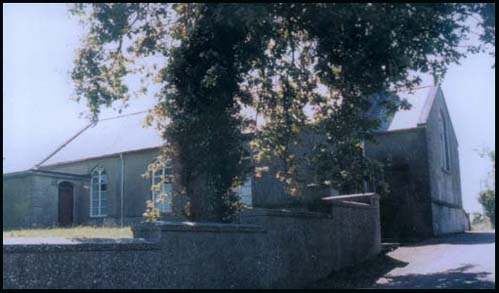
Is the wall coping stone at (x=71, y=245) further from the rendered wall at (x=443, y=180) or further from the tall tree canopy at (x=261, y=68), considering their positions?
the rendered wall at (x=443, y=180)

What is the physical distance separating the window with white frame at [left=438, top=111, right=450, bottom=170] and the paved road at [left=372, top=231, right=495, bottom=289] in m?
11.8

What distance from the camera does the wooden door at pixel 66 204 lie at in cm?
2988

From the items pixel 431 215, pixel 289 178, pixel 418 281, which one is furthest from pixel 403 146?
pixel 418 281

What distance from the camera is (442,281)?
38.0ft

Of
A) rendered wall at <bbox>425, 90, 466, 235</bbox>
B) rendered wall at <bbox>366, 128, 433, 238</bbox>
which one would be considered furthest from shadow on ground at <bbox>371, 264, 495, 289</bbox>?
rendered wall at <bbox>425, 90, 466, 235</bbox>

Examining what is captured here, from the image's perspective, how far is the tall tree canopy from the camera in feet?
37.2

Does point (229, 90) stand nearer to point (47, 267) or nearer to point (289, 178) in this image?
point (289, 178)

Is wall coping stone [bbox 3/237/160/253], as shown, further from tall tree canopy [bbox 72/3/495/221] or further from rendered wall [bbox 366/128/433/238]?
rendered wall [bbox 366/128/433/238]

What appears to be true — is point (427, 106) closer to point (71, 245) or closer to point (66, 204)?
point (66, 204)

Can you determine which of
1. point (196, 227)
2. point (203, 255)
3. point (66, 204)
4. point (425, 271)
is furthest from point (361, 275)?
point (66, 204)

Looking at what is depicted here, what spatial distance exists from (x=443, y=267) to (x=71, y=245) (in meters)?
10.0

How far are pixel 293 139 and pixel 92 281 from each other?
9062 mm

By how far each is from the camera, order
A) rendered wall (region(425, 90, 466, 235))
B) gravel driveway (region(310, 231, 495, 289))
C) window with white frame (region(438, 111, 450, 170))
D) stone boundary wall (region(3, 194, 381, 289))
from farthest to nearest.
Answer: window with white frame (region(438, 111, 450, 170)) → rendered wall (region(425, 90, 466, 235)) → gravel driveway (region(310, 231, 495, 289)) → stone boundary wall (region(3, 194, 381, 289))

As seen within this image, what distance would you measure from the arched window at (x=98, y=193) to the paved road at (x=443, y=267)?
704 inches
